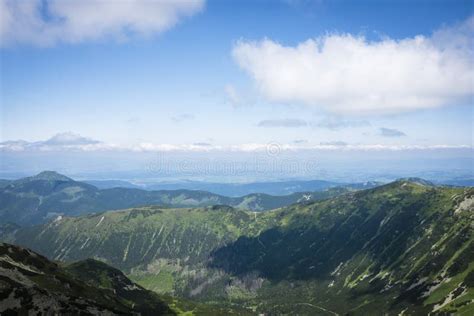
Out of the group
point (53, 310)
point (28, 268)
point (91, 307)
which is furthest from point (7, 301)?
point (28, 268)

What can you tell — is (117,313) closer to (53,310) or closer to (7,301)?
(53,310)

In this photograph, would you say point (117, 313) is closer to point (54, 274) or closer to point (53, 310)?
point (53, 310)

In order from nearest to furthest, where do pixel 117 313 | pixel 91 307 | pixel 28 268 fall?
pixel 91 307 → pixel 117 313 → pixel 28 268

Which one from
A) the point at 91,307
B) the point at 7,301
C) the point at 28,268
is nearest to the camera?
the point at 7,301

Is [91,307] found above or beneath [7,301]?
beneath

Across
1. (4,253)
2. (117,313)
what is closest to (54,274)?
(4,253)

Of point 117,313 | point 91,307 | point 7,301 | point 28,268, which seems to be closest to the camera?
point 7,301

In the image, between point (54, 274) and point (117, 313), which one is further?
point (54, 274)

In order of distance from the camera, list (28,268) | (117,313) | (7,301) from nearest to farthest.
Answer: (7,301) → (117,313) → (28,268)

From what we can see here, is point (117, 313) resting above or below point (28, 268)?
below
